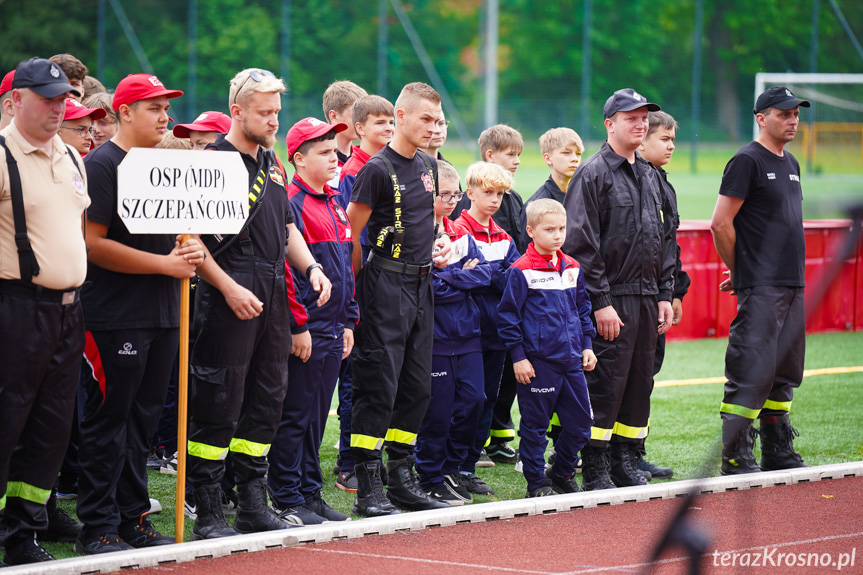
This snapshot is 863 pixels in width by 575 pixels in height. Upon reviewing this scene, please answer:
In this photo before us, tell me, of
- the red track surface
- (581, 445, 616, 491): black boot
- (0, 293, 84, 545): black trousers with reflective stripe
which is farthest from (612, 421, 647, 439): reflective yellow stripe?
(0, 293, 84, 545): black trousers with reflective stripe

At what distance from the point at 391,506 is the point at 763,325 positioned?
2.88m

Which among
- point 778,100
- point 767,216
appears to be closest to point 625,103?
point 778,100

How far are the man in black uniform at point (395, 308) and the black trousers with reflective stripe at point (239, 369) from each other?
0.66 metres

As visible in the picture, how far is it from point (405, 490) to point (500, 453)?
172cm

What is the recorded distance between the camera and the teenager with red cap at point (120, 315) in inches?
203

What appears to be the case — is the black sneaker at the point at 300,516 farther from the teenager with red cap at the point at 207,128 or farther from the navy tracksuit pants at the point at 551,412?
the teenager with red cap at the point at 207,128

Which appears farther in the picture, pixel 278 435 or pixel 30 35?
pixel 30 35

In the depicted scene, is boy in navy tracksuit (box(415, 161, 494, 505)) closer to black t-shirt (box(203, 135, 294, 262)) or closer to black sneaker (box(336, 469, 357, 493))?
black sneaker (box(336, 469, 357, 493))

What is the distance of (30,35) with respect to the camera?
36.4 m

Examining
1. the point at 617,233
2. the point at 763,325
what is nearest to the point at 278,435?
the point at 617,233

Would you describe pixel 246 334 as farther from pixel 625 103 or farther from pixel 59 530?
pixel 625 103

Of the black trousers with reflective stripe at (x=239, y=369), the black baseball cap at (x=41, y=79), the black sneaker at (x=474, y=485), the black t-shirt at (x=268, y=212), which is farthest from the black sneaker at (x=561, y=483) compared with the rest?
the black baseball cap at (x=41, y=79)

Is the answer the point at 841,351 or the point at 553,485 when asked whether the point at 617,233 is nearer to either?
the point at 553,485

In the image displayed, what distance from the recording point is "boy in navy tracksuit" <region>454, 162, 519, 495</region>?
6.78 meters
